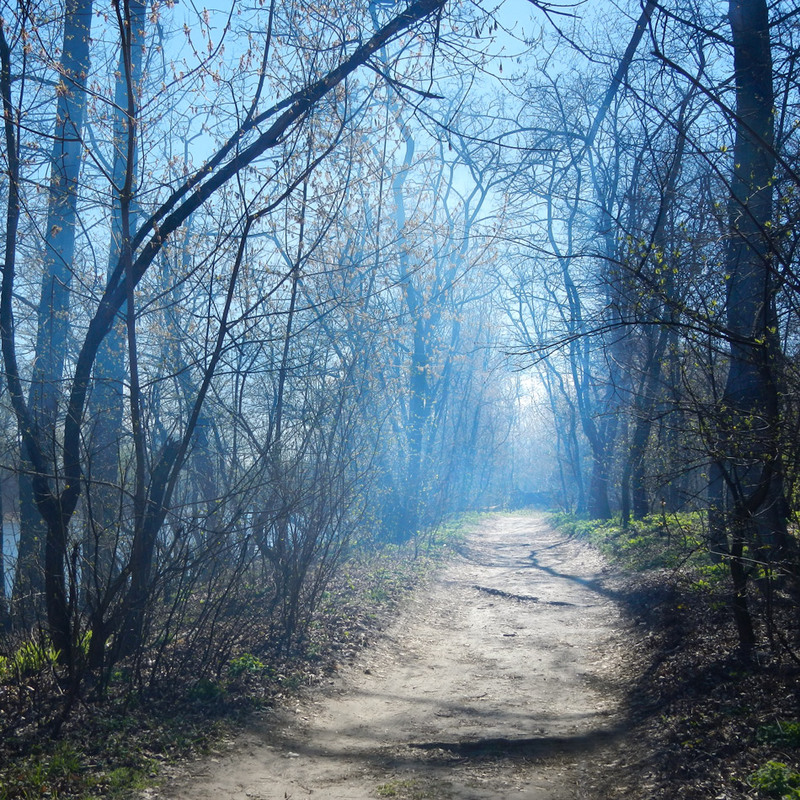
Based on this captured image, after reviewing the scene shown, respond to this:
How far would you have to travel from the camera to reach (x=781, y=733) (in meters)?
4.45

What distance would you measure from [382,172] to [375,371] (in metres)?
3.50

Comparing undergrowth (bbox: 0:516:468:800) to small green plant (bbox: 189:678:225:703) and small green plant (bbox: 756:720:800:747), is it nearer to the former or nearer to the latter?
small green plant (bbox: 189:678:225:703)

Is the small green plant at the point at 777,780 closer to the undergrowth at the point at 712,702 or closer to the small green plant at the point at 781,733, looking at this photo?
the undergrowth at the point at 712,702

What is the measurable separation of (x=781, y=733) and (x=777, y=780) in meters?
0.67

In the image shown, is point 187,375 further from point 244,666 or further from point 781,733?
point 781,733

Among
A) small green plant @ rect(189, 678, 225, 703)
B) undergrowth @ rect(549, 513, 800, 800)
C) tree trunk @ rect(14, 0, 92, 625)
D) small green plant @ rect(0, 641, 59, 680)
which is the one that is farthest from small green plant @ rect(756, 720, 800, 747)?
tree trunk @ rect(14, 0, 92, 625)

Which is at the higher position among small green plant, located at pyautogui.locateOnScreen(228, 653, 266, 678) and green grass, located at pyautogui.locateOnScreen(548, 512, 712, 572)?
green grass, located at pyautogui.locateOnScreen(548, 512, 712, 572)

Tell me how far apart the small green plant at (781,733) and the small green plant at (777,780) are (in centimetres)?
35

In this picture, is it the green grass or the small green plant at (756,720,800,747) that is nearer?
the small green plant at (756,720,800,747)

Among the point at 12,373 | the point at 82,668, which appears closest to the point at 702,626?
the point at 82,668

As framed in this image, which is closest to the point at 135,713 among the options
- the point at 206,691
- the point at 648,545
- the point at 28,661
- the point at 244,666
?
the point at 206,691

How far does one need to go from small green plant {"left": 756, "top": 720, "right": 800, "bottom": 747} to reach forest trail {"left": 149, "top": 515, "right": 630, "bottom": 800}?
1176mm

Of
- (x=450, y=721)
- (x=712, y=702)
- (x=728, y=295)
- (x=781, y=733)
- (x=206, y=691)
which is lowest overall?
(x=450, y=721)

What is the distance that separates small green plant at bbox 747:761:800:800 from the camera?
12.4 feet
